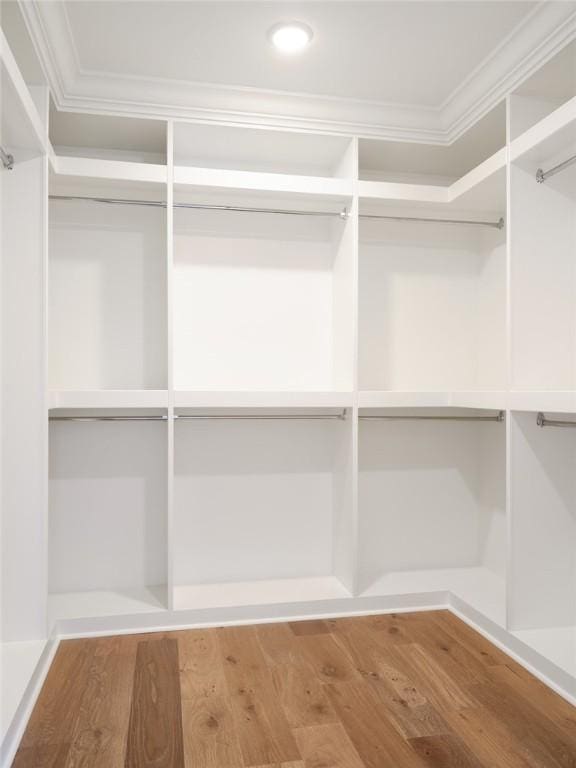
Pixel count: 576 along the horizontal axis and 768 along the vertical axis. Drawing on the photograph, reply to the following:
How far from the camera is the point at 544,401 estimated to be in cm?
209

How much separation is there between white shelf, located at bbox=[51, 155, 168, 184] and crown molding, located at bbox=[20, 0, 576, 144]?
0.68 ft

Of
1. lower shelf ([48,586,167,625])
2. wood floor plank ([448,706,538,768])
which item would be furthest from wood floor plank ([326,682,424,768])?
lower shelf ([48,586,167,625])

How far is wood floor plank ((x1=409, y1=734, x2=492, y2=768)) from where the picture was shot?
160cm

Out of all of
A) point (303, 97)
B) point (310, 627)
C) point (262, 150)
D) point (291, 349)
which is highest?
point (303, 97)

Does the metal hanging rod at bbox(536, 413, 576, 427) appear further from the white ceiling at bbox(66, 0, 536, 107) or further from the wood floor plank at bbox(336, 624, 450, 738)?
the white ceiling at bbox(66, 0, 536, 107)

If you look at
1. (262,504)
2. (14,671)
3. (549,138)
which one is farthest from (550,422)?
(14,671)

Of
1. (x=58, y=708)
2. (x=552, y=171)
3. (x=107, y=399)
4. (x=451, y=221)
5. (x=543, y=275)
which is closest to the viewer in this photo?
(x=58, y=708)

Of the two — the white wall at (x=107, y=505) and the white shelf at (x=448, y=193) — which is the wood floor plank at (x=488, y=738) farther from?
the white shelf at (x=448, y=193)

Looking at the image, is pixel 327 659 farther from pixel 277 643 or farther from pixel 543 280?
pixel 543 280

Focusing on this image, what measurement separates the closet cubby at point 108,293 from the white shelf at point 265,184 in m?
0.22

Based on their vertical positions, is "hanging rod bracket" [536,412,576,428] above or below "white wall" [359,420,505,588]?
above

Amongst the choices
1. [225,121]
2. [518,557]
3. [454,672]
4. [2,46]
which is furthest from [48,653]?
[225,121]

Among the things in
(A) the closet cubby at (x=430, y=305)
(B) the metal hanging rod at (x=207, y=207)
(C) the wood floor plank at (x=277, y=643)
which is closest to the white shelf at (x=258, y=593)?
(C) the wood floor plank at (x=277, y=643)

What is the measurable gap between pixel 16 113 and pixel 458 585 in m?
2.70
